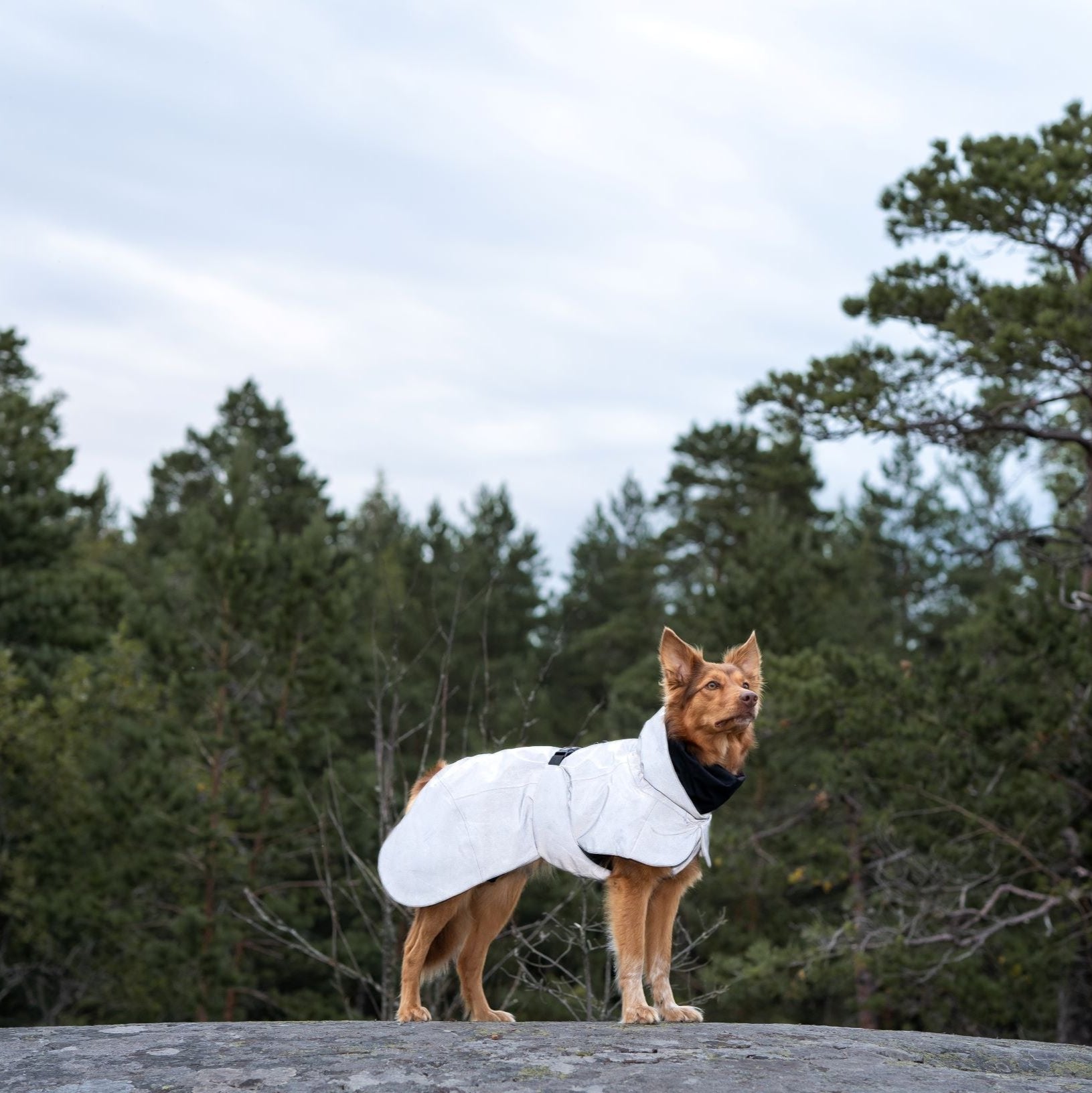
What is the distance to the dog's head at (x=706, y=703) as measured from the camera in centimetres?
608

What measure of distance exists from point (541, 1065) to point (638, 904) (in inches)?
49.2

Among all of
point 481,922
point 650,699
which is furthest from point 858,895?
point 481,922

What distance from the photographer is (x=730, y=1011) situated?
2764 centimetres

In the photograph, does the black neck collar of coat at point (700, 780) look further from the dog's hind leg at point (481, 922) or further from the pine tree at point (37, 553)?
the pine tree at point (37, 553)

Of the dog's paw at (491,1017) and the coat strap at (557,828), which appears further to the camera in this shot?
the dog's paw at (491,1017)

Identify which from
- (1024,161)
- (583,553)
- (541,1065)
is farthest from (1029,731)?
(583,553)

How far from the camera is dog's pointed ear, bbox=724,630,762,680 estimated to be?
636 centimetres

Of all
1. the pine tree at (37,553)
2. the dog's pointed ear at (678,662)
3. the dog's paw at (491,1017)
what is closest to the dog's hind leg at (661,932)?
the dog's paw at (491,1017)

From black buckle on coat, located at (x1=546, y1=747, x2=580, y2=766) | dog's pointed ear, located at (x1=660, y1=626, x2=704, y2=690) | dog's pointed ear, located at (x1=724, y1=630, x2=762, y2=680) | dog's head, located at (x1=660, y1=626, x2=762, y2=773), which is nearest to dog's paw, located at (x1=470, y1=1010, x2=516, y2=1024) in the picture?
black buckle on coat, located at (x1=546, y1=747, x2=580, y2=766)

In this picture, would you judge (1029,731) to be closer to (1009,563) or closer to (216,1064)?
(216,1064)

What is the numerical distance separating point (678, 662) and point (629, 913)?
1092mm

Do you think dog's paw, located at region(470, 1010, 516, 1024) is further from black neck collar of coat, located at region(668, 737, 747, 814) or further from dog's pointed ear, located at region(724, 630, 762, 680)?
dog's pointed ear, located at region(724, 630, 762, 680)

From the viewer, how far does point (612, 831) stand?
607 cm

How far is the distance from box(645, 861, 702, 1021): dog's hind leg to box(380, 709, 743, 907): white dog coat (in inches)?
5.0
